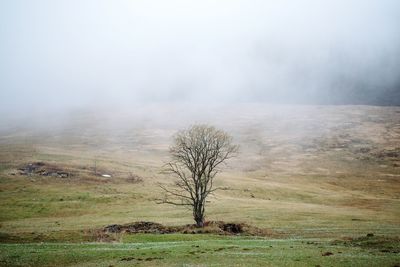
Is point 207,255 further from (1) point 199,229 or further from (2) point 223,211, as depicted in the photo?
(2) point 223,211

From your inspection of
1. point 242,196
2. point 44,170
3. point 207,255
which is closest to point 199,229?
point 207,255

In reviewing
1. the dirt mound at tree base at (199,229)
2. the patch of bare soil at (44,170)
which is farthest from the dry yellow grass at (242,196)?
the dirt mound at tree base at (199,229)

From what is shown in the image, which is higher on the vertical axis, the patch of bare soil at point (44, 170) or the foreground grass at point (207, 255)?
the patch of bare soil at point (44, 170)

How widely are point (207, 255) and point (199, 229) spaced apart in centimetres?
1902

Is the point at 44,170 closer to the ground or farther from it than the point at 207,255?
farther from it

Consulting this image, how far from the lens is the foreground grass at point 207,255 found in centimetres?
2612

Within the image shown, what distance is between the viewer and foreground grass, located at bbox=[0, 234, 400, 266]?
26.1 m

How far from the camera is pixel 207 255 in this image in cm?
2931

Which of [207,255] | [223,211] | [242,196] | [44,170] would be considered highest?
[44,170]

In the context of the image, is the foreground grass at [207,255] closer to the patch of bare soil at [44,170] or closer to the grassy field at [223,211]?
the grassy field at [223,211]

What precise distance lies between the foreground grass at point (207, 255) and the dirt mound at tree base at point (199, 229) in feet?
37.7

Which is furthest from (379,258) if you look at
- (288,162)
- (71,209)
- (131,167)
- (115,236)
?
(288,162)

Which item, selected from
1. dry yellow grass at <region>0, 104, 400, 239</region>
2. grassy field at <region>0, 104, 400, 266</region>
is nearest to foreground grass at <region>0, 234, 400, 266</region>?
grassy field at <region>0, 104, 400, 266</region>

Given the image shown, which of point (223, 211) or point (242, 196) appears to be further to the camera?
point (242, 196)
